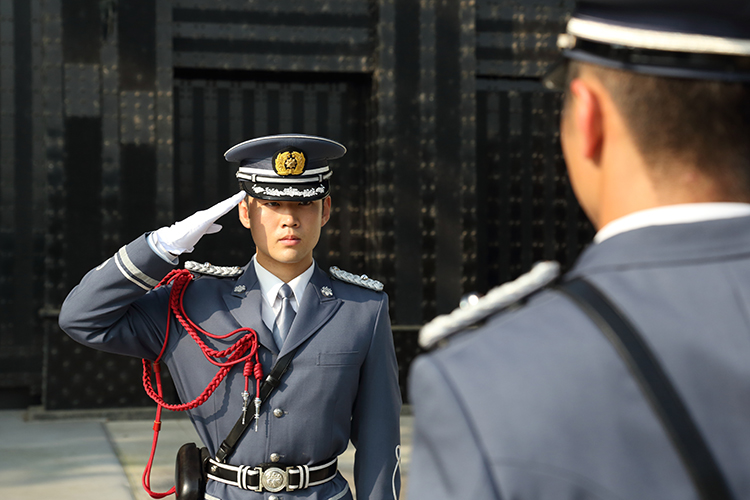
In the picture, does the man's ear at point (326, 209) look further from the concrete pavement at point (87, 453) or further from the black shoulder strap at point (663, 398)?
the concrete pavement at point (87, 453)

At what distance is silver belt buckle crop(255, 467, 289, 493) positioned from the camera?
91.6 inches

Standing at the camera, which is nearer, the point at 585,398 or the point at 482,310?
the point at 585,398

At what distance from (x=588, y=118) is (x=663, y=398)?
1.23ft

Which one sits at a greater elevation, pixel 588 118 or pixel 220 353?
pixel 588 118

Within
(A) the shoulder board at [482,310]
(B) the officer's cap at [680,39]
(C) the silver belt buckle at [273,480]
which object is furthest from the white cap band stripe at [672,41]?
(C) the silver belt buckle at [273,480]

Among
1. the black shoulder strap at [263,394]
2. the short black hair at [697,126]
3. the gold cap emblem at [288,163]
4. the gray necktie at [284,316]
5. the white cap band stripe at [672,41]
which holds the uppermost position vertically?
the white cap band stripe at [672,41]

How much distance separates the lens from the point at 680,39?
37.6 inches

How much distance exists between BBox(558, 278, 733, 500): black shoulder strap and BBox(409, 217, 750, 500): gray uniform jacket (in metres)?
0.01

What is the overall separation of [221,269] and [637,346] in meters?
2.10

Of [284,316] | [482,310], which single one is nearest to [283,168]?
[284,316]

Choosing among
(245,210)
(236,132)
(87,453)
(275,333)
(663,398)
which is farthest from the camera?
(236,132)

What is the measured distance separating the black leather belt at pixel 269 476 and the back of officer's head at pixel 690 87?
1.71 m

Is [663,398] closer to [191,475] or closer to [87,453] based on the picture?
[191,475]

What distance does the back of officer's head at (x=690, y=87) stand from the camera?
95 cm
